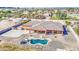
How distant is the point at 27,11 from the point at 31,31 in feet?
0.53

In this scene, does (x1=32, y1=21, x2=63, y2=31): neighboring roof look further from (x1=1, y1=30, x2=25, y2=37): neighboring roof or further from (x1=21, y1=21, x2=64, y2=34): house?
(x1=1, y1=30, x2=25, y2=37): neighboring roof

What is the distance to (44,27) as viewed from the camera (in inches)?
46.0

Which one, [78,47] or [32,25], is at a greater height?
[32,25]

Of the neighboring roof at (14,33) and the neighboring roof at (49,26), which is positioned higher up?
the neighboring roof at (49,26)

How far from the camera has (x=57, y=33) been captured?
45.9 inches

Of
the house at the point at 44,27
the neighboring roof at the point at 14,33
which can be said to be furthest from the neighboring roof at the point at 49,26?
the neighboring roof at the point at 14,33

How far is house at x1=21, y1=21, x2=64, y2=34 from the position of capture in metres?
1.17

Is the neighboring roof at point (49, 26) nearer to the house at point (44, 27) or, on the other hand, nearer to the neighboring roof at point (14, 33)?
the house at point (44, 27)

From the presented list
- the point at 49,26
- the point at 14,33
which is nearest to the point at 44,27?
the point at 49,26

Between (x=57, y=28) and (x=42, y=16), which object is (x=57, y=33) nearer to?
(x=57, y=28)

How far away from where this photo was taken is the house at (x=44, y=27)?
1.17 m
